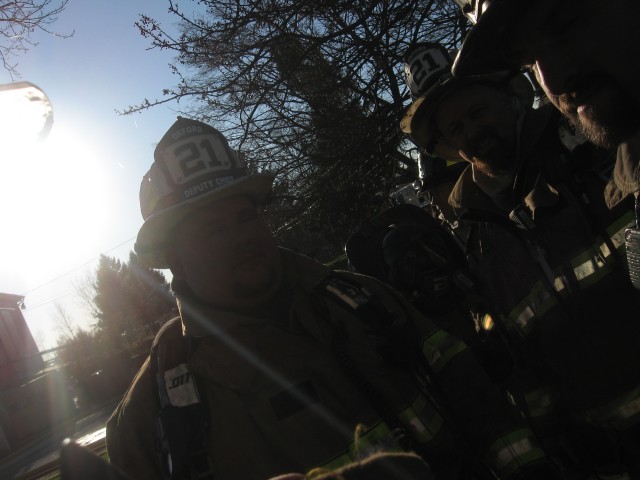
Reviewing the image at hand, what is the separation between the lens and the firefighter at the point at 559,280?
2164 millimetres

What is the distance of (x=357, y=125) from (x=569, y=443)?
4352 mm

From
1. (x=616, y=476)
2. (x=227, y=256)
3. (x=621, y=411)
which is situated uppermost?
(x=227, y=256)

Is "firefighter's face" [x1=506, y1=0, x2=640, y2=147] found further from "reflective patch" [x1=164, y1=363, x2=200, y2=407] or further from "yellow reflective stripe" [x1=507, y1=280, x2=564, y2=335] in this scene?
"reflective patch" [x1=164, y1=363, x2=200, y2=407]

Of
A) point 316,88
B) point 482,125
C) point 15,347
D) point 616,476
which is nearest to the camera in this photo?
point 616,476

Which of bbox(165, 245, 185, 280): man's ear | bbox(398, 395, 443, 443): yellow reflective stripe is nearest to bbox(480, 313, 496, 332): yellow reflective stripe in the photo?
bbox(398, 395, 443, 443): yellow reflective stripe

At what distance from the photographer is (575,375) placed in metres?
2.29

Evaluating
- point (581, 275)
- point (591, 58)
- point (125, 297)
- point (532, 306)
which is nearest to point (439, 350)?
point (532, 306)

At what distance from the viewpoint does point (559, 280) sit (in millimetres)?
2330

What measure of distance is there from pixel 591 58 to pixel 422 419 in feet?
5.27

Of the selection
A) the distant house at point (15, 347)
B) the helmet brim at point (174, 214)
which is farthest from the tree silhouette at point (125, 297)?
the helmet brim at point (174, 214)

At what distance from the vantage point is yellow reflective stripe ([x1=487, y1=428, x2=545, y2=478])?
5.77ft

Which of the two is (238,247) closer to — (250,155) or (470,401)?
(470,401)

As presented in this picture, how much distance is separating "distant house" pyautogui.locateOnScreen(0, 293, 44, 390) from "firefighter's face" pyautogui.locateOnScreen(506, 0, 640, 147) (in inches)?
1146

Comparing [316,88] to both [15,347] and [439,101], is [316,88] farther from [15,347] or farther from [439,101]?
[15,347]
